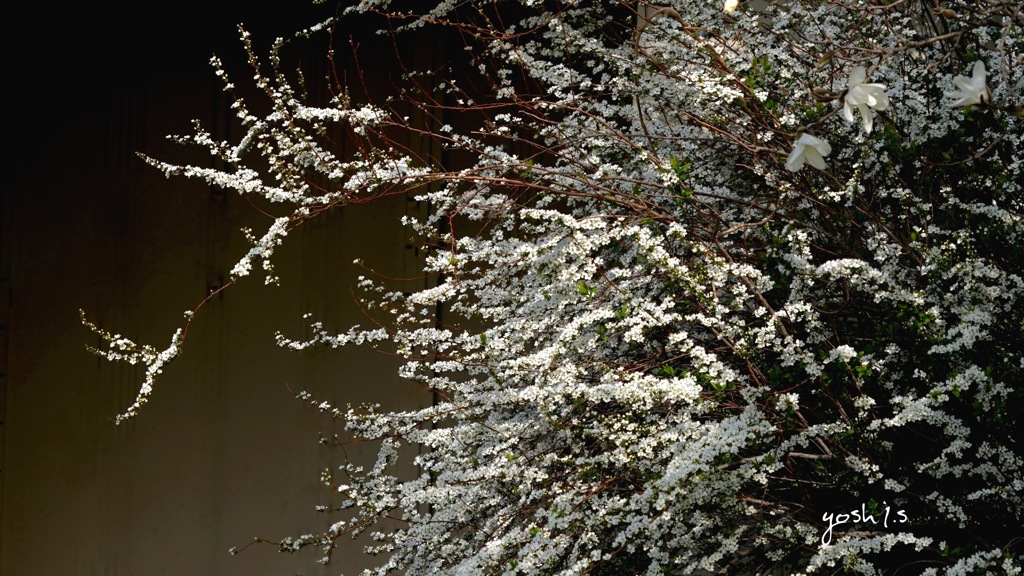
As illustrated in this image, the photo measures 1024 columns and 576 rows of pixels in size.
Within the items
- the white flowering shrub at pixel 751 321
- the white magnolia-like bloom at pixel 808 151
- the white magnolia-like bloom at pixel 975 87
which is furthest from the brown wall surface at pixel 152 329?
the white magnolia-like bloom at pixel 975 87

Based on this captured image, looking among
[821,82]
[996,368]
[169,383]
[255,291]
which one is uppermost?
[255,291]

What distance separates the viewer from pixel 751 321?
7.22ft

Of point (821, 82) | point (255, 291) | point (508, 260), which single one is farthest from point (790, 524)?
point (255, 291)

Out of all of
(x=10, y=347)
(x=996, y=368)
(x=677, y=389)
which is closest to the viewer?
(x=677, y=389)

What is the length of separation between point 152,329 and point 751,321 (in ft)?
6.64

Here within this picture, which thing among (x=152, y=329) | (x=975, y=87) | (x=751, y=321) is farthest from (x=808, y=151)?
(x=152, y=329)

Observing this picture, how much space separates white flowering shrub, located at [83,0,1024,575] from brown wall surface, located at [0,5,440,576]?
85 cm

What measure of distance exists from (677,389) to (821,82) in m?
0.93

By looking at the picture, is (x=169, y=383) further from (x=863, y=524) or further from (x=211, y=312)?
(x=863, y=524)

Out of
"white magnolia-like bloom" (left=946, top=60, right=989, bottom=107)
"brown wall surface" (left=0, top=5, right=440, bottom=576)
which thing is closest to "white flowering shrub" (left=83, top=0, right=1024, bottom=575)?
"white magnolia-like bloom" (left=946, top=60, right=989, bottom=107)

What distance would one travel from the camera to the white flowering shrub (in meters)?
1.84

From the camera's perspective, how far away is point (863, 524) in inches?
77.7

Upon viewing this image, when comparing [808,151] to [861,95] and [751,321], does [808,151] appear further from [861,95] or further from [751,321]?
[751,321]

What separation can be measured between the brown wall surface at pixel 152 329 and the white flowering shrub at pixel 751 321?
850 millimetres
